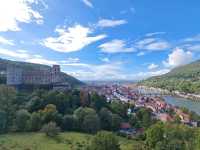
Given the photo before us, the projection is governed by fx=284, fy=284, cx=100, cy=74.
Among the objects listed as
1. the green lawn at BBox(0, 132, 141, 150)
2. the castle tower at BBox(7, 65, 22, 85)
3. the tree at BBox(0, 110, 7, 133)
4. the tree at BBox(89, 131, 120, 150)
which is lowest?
the green lawn at BBox(0, 132, 141, 150)

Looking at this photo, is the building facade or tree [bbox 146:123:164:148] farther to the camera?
the building facade

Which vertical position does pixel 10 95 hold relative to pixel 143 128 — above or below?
above

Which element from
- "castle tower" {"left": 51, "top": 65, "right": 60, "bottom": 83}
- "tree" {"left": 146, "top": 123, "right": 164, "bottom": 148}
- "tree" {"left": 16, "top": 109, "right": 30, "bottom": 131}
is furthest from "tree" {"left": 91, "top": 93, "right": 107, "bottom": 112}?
"castle tower" {"left": 51, "top": 65, "right": 60, "bottom": 83}

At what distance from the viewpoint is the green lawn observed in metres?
20.4

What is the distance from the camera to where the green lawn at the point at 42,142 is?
66.8 feet

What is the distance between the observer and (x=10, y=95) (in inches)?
1160

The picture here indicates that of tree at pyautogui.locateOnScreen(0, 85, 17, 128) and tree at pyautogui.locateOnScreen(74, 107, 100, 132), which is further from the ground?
tree at pyautogui.locateOnScreen(0, 85, 17, 128)

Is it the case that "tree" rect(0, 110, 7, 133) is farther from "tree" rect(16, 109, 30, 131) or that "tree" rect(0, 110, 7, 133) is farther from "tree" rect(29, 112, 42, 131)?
"tree" rect(29, 112, 42, 131)

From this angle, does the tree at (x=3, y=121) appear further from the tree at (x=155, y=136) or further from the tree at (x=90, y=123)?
the tree at (x=155, y=136)

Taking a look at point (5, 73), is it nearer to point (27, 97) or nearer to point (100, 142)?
point (27, 97)

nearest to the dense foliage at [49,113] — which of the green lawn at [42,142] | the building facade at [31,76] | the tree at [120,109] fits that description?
the green lawn at [42,142]

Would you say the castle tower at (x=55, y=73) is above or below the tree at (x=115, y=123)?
above

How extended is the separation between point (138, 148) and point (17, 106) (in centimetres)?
1439

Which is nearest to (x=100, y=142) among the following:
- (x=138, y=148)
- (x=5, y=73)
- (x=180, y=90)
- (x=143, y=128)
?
(x=138, y=148)
